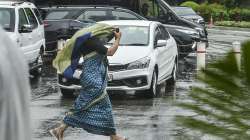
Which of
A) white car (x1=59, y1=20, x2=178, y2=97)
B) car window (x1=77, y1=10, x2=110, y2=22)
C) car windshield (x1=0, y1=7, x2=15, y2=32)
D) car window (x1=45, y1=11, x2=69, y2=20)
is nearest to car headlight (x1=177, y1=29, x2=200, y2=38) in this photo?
car window (x1=77, y1=10, x2=110, y2=22)

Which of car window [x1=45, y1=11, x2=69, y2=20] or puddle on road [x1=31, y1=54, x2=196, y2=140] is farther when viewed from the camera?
car window [x1=45, y1=11, x2=69, y2=20]

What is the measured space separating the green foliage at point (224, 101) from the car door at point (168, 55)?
1353 centimetres

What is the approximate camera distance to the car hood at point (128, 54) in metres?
13.9

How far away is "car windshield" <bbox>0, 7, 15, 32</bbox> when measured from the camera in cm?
1644

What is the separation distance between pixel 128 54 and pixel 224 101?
40.2 ft

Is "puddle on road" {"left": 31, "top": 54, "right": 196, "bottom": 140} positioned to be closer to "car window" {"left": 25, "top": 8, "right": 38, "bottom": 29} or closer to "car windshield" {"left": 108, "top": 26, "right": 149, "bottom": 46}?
"car windshield" {"left": 108, "top": 26, "right": 149, "bottom": 46}

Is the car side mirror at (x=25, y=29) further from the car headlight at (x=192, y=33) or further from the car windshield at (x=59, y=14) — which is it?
the car headlight at (x=192, y=33)

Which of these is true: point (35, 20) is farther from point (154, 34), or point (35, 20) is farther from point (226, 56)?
point (226, 56)

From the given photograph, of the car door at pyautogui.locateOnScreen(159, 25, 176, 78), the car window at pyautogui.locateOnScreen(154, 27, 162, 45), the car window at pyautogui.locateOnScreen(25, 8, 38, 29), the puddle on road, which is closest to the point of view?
the puddle on road

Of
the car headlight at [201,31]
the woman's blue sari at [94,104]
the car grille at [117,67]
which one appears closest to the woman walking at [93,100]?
the woman's blue sari at [94,104]

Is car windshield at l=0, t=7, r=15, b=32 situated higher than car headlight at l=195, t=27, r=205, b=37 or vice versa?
car windshield at l=0, t=7, r=15, b=32

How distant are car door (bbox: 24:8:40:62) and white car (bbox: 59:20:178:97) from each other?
2584mm

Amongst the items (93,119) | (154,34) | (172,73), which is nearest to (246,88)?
(93,119)

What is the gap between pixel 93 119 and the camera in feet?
29.6
